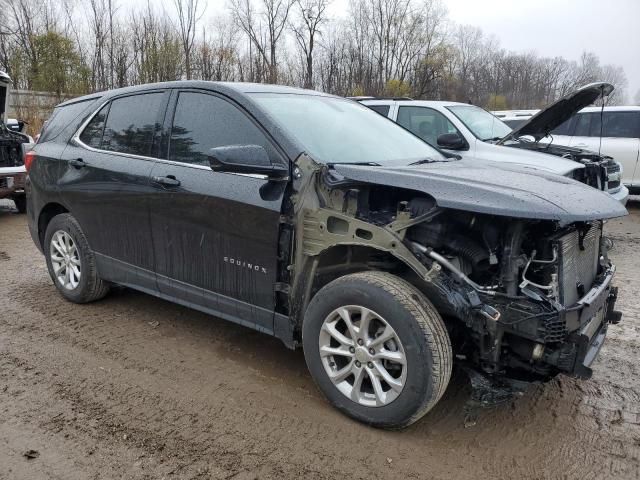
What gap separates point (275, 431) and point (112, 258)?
2.07 meters

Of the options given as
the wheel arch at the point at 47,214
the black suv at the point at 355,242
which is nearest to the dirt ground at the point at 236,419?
the black suv at the point at 355,242

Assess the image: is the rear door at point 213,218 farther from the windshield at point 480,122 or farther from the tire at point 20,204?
the tire at point 20,204

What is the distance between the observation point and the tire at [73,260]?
4.36m

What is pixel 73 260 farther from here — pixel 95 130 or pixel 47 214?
pixel 95 130

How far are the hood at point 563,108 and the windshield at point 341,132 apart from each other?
2690 millimetres

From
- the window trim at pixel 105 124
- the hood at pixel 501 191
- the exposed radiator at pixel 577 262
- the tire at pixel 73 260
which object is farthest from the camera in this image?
the tire at pixel 73 260

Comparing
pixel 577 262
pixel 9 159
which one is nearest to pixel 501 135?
pixel 577 262

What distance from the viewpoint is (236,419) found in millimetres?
2924

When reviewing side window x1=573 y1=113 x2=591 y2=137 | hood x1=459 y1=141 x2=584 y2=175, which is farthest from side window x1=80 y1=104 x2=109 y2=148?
side window x1=573 y1=113 x2=591 y2=137

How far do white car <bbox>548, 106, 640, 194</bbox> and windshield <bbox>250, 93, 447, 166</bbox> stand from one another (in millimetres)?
7514

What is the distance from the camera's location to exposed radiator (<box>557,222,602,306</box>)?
8.78 feet

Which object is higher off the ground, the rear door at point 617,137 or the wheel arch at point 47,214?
the rear door at point 617,137

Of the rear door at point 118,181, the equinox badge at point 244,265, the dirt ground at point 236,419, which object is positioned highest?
the rear door at point 118,181

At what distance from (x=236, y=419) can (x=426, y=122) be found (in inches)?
225
